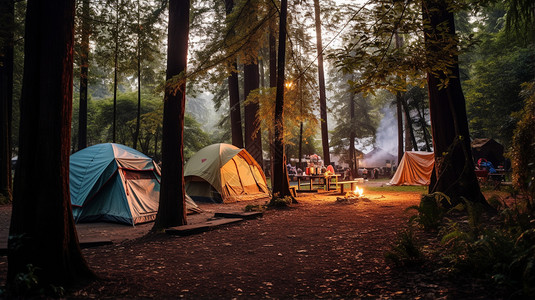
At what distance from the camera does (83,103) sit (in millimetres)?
16109

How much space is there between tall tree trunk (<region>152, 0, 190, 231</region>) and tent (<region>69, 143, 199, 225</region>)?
70.8 inches

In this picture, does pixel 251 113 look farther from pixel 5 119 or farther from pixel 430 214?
pixel 430 214

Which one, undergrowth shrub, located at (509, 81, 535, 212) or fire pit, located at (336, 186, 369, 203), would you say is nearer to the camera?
undergrowth shrub, located at (509, 81, 535, 212)

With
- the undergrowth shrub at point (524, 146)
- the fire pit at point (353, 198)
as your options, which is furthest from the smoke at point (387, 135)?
the undergrowth shrub at point (524, 146)

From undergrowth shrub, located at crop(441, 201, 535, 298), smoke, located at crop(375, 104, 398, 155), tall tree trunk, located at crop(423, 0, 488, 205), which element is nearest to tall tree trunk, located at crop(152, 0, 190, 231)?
undergrowth shrub, located at crop(441, 201, 535, 298)

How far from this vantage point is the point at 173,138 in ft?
21.9

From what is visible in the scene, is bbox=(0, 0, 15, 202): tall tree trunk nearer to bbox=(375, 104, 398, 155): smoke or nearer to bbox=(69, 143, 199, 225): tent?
bbox=(69, 143, 199, 225): tent

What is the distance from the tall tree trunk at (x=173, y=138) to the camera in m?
6.66

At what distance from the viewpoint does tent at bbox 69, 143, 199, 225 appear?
26.9 feet

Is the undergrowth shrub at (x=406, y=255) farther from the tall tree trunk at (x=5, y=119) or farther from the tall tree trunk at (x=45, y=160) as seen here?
the tall tree trunk at (x=5, y=119)

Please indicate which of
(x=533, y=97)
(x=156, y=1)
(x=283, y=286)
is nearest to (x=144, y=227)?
(x=283, y=286)

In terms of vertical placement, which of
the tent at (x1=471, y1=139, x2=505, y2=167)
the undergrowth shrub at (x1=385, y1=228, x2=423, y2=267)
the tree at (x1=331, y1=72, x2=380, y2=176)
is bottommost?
the undergrowth shrub at (x1=385, y1=228, x2=423, y2=267)

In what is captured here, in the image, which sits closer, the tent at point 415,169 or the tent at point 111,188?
the tent at point 111,188

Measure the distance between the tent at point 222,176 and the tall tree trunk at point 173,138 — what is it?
546 centimetres
